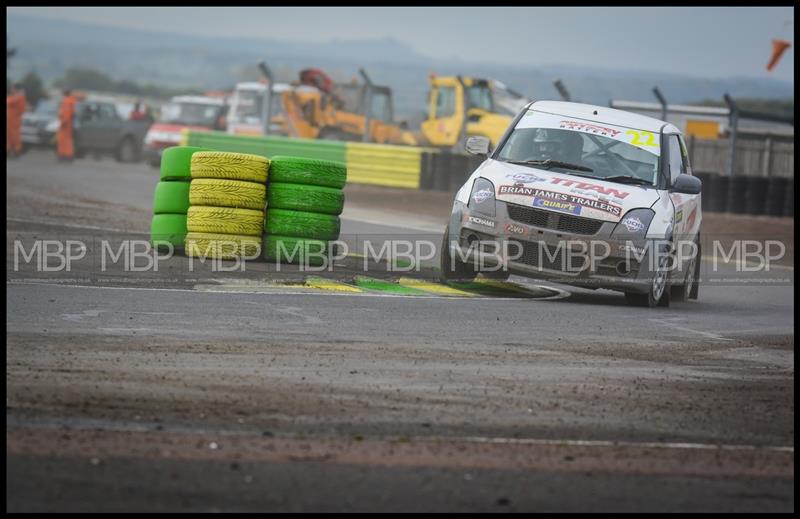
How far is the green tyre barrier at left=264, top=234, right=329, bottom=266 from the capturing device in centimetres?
1375

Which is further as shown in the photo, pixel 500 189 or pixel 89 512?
pixel 500 189

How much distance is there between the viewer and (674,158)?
44.9ft

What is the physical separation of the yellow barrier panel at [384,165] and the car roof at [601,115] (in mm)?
15603

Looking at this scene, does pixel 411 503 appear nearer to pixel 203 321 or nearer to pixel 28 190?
pixel 203 321

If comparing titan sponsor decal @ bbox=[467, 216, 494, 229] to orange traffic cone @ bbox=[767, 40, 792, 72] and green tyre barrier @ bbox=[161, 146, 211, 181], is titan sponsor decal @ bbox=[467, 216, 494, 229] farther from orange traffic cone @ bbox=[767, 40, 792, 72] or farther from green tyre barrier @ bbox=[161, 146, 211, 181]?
orange traffic cone @ bbox=[767, 40, 792, 72]

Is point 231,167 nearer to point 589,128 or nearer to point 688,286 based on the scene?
point 589,128

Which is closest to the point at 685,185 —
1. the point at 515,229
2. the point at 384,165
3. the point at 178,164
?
the point at 515,229

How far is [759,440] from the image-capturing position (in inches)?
272

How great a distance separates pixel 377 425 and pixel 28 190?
18.8 metres

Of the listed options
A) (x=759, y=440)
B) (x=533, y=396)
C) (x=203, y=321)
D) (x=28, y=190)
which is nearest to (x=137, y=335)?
(x=203, y=321)

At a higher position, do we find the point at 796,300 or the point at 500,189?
the point at 500,189

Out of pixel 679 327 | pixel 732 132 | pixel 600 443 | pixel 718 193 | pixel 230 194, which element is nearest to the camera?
pixel 600 443

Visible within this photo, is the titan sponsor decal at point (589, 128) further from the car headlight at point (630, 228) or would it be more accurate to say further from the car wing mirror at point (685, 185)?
the car headlight at point (630, 228)

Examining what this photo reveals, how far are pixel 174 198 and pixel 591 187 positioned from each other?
13.8ft
